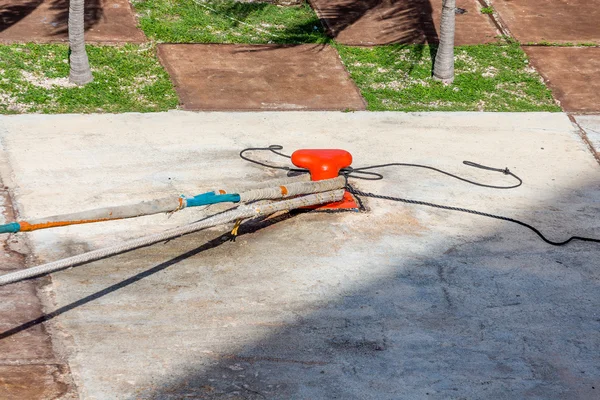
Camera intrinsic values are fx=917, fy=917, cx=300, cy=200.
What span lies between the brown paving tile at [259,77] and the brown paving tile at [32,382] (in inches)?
204

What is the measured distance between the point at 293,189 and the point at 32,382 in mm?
3083

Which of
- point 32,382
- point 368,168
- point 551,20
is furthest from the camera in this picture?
point 551,20

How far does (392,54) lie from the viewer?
1302 cm

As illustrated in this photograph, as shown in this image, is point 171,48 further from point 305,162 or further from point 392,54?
point 305,162

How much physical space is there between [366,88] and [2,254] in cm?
571

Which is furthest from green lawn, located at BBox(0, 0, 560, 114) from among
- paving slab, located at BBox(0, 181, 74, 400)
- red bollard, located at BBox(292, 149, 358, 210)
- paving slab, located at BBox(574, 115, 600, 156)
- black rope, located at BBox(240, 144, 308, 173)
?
paving slab, located at BBox(0, 181, 74, 400)

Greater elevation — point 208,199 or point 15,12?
point 208,199

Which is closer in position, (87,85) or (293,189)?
(293,189)

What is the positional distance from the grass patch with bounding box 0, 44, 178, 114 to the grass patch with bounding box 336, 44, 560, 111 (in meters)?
2.71

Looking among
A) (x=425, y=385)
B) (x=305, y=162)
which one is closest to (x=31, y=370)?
(x=425, y=385)

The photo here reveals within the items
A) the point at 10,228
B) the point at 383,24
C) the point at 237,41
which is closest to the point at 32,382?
the point at 10,228

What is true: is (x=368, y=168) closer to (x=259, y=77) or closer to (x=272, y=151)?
(x=272, y=151)

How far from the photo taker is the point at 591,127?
11.5 m

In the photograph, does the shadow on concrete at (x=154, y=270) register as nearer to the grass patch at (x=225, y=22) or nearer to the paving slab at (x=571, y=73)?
the grass patch at (x=225, y=22)
